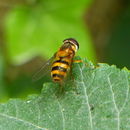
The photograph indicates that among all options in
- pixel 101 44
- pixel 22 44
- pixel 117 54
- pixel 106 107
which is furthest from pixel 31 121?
pixel 101 44

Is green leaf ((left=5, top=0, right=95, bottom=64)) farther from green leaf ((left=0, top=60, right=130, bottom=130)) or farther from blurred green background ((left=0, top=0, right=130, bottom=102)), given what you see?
green leaf ((left=0, top=60, right=130, bottom=130))

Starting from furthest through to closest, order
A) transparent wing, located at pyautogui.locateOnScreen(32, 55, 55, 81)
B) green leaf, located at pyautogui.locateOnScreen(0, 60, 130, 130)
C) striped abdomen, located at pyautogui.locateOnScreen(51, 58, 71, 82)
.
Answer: transparent wing, located at pyautogui.locateOnScreen(32, 55, 55, 81)
striped abdomen, located at pyautogui.locateOnScreen(51, 58, 71, 82)
green leaf, located at pyautogui.locateOnScreen(0, 60, 130, 130)

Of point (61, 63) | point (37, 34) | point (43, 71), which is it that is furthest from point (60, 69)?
point (37, 34)

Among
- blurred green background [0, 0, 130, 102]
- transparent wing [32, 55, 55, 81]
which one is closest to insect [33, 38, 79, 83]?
transparent wing [32, 55, 55, 81]

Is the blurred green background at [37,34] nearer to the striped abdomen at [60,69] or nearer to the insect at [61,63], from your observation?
the insect at [61,63]

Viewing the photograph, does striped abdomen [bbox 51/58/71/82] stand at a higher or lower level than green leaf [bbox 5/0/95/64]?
lower

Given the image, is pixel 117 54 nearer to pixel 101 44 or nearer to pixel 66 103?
pixel 101 44

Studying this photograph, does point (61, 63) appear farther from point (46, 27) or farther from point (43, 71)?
point (46, 27)
